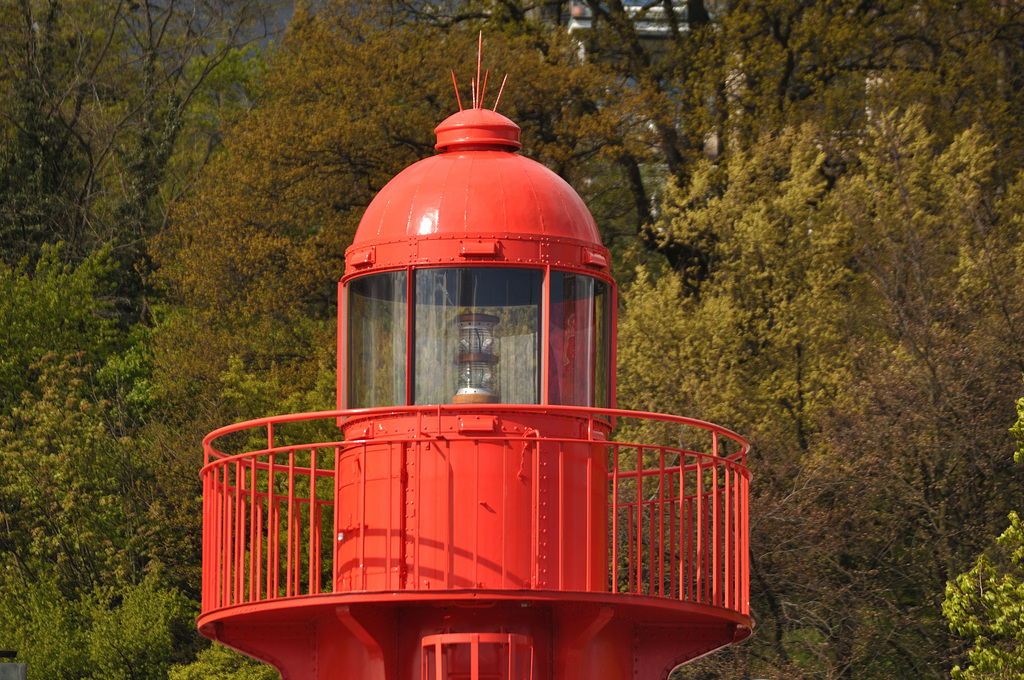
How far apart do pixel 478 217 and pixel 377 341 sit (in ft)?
4.14

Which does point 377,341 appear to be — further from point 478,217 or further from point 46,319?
point 46,319

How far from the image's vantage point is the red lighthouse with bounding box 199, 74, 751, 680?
40.9 feet

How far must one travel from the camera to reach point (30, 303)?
134 ft

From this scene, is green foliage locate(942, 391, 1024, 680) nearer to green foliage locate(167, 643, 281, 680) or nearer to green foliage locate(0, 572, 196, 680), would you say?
green foliage locate(167, 643, 281, 680)

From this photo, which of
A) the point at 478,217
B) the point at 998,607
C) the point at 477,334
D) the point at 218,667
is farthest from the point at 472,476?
the point at 218,667

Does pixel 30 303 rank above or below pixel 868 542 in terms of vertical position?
above

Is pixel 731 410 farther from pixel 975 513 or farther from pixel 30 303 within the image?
pixel 30 303

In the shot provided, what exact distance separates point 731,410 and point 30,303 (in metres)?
18.1

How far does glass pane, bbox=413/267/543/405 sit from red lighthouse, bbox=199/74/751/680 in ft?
0.05

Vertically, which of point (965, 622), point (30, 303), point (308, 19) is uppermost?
point (308, 19)

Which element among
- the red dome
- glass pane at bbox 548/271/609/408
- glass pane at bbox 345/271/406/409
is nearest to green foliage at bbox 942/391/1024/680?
glass pane at bbox 548/271/609/408

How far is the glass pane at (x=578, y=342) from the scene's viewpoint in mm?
13156

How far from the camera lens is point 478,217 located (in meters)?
13.2

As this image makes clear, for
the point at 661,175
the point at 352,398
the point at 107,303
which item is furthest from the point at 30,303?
the point at 352,398
